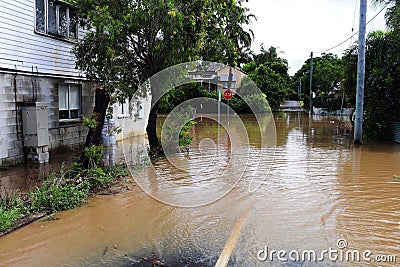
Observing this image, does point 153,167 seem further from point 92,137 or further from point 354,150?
point 354,150

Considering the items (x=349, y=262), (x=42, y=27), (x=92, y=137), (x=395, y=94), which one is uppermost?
(x=42, y=27)

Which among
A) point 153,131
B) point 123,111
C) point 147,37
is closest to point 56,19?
point 147,37

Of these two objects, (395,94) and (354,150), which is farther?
(395,94)

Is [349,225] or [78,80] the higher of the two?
[78,80]

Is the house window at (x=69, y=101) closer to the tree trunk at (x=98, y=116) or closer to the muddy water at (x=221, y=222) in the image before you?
the tree trunk at (x=98, y=116)

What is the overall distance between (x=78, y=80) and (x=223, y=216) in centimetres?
908

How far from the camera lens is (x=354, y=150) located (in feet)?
47.4

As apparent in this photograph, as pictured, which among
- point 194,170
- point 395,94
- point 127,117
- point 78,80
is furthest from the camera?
point 127,117

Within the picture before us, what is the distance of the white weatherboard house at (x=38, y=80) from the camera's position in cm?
1026

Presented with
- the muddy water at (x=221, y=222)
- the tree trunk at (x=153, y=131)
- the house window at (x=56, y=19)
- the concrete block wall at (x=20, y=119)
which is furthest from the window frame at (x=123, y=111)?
the muddy water at (x=221, y=222)

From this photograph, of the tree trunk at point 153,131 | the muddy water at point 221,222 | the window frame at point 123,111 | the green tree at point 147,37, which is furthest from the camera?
the window frame at point 123,111

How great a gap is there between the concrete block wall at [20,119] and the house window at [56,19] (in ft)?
5.06

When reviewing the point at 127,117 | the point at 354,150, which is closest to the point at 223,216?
the point at 354,150

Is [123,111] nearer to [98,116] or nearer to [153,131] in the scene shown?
[153,131]
